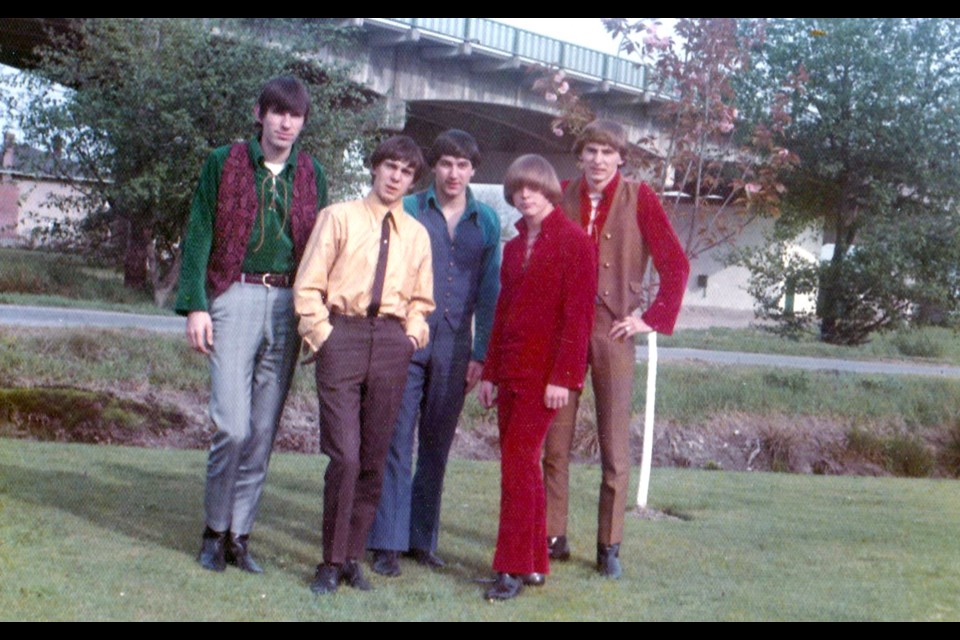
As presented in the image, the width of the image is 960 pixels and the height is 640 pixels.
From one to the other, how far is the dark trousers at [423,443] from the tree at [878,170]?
681 inches

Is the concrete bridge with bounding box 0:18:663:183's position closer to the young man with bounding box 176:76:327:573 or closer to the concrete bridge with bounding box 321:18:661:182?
the concrete bridge with bounding box 321:18:661:182

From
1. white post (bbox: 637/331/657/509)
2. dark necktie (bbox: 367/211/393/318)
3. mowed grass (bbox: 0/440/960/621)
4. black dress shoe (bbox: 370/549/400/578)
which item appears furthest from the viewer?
white post (bbox: 637/331/657/509)

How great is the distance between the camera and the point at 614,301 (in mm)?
6051

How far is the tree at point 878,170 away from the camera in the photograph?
2277 cm

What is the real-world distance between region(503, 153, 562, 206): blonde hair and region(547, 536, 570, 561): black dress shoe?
1709 mm

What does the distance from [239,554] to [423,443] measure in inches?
40.3

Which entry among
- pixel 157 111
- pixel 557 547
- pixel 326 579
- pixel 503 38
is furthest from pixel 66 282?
pixel 326 579

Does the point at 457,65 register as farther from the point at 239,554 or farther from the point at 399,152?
the point at 239,554

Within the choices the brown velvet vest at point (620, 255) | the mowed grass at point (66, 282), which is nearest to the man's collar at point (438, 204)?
the brown velvet vest at point (620, 255)

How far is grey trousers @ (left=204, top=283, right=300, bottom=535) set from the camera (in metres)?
5.66

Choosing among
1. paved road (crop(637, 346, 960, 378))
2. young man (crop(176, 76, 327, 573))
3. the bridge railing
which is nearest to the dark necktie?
young man (crop(176, 76, 327, 573))

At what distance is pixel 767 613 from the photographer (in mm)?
5336
